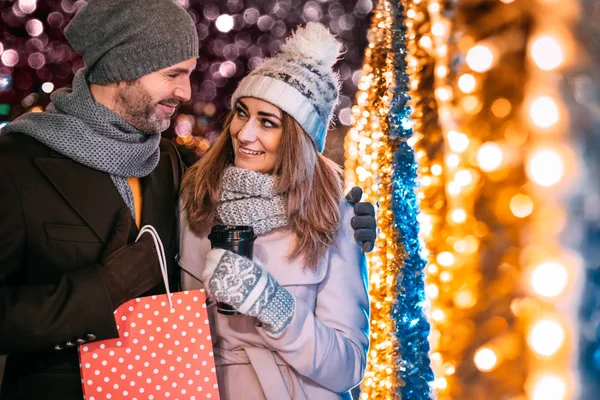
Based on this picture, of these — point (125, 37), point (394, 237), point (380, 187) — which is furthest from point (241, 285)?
point (125, 37)

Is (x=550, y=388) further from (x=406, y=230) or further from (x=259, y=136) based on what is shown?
(x=259, y=136)

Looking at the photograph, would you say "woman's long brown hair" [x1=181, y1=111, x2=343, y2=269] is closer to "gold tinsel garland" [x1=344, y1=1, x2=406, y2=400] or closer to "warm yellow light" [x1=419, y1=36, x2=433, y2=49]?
"gold tinsel garland" [x1=344, y1=1, x2=406, y2=400]

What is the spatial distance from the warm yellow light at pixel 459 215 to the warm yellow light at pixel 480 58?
0.29 feet

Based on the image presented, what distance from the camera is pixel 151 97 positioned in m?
1.90

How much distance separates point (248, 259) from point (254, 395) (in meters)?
0.48

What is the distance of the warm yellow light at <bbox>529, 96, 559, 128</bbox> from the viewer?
0.99ft

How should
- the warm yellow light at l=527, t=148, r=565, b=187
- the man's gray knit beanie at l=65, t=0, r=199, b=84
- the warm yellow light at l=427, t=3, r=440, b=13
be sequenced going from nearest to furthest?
1. the warm yellow light at l=527, t=148, r=565, b=187
2. the warm yellow light at l=427, t=3, r=440, b=13
3. the man's gray knit beanie at l=65, t=0, r=199, b=84

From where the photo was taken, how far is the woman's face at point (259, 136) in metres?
2.02

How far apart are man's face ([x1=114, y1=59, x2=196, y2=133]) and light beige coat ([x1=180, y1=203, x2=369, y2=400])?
16.1 inches

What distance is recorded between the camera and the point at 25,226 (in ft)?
5.26

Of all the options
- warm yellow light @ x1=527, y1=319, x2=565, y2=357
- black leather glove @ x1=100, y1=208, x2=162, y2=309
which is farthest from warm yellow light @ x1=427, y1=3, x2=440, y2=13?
black leather glove @ x1=100, y1=208, x2=162, y2=309

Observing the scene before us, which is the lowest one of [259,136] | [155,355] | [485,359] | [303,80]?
[155,355]

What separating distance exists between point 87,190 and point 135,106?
33cm

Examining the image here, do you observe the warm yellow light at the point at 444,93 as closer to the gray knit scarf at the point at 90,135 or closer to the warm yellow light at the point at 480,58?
the warm yellow light at the point at 480,58
